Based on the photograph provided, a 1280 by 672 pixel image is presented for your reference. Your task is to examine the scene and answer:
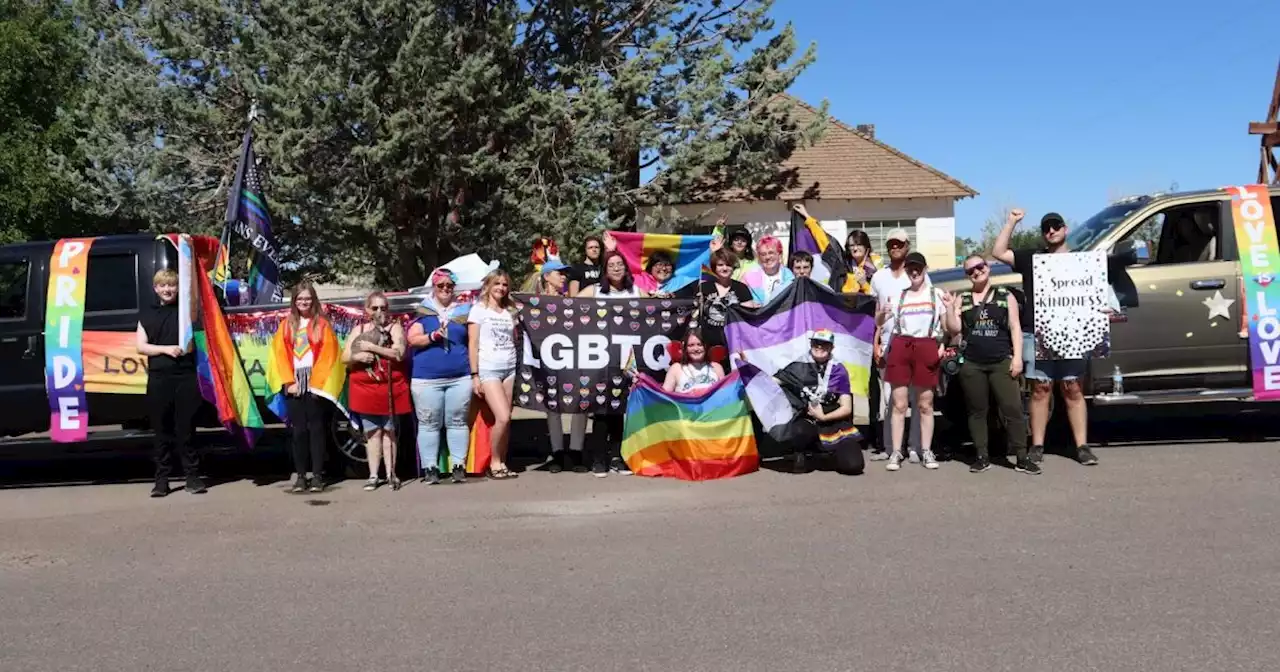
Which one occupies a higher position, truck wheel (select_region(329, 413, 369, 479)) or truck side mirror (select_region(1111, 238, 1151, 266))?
truck side mirror (select_region(1111, 238, 1151, 266))

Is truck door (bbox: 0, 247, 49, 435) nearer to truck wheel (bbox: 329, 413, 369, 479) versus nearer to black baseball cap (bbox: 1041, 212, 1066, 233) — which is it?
truck wheel (bbox: 329, 413, 369, 479)

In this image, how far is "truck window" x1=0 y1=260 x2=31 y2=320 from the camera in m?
8.41

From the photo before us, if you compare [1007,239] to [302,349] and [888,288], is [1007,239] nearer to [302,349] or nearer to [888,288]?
[888,288]

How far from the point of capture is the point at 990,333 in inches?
320

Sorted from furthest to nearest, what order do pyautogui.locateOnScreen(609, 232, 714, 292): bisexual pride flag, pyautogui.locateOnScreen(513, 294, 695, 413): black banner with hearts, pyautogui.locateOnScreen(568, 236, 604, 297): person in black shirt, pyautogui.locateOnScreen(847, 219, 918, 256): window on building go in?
pyautogui.locateOnScreen(847, 219, 918, 256): window on building
pyautogui.locateOnScreen(609, 232, 714, 292): bisexual pride flag
pyautogui.locateOnScreen(568, 236, 604, 297): person in black shirt
pyautogui.locateOnScreen(513, 294, 695, 413): black banner with hearts

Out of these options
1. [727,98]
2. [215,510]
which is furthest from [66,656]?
[727,98]

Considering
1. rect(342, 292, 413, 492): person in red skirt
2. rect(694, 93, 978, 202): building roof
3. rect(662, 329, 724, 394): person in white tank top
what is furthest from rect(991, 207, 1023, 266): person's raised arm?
rect(694, 93, 978, 202): building roof

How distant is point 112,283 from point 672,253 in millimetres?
5194

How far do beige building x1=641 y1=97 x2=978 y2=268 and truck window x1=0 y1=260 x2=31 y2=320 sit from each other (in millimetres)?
16100

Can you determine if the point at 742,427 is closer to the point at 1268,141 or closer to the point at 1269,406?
the point at 1269,406

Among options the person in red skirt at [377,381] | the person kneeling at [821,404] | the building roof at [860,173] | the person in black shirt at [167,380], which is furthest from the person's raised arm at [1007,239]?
the building roof at [860,173]

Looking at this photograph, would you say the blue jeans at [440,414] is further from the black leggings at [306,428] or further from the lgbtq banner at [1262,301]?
the lgbtq banner at [1262,301]

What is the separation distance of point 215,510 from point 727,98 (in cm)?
1291

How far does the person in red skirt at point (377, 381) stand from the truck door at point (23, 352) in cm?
268
